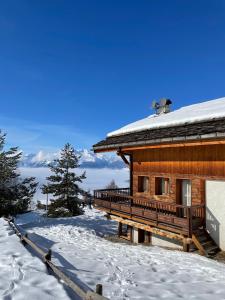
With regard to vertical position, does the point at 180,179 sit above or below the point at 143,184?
above

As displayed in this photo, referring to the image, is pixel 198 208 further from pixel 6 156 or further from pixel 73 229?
pixel 6 156

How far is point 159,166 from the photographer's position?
51.8ft

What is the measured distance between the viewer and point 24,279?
22.0 ft

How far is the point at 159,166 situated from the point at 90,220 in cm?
1161

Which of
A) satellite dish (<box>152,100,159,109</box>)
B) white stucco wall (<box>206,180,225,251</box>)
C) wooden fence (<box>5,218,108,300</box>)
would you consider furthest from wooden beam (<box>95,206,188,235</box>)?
satellite dish (<box>152,100,159,109</box>)

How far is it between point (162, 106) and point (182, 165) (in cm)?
910

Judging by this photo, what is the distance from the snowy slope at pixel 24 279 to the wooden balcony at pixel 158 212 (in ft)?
21.3

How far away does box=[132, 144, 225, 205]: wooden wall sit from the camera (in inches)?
491

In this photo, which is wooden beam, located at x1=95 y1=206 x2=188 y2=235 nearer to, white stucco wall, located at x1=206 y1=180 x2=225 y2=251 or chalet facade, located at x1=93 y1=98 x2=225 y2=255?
chalet facade, located at x1=93 y1=98 x2=225 y2=255

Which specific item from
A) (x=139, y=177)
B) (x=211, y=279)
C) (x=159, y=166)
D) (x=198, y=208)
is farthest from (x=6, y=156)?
(x=211, y=279)

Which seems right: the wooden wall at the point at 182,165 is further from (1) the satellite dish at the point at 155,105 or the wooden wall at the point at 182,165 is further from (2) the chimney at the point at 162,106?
(1) the satellite dish at the point at 155,105

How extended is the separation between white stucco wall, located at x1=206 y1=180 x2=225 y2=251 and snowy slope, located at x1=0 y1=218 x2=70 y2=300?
777 cm

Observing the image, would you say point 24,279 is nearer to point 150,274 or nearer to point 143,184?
point 150,274

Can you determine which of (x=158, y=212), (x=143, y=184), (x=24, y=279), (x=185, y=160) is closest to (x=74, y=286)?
(x=24, y=279)
